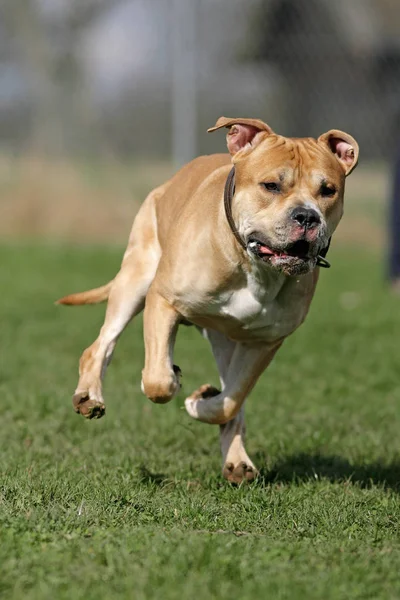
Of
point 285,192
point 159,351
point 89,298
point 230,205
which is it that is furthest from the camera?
point 89,298

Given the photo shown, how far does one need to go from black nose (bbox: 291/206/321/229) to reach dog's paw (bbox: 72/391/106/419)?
139cm

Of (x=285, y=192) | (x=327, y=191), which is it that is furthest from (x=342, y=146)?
(x=285, y=192)

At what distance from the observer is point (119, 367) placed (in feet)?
26.2

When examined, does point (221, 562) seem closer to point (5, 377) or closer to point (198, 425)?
point (198, 425)

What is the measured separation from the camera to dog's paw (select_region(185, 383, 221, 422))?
4949 mm

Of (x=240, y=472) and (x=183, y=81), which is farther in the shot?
(x=183, y=81)

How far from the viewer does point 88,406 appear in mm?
4797

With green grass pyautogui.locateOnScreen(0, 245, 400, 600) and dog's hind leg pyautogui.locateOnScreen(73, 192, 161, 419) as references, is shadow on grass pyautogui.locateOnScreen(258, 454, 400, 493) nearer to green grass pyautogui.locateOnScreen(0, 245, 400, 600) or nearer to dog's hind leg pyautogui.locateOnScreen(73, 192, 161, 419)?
green grass pyautogui.locateOnScreen(0, 245, 400, 600)

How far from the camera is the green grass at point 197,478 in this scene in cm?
328

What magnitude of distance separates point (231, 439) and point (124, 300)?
868 millimetres

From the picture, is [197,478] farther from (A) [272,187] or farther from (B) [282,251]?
(A) [272,187]

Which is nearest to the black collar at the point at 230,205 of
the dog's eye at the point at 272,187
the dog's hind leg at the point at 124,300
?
the dog's eye at the point at 272,187

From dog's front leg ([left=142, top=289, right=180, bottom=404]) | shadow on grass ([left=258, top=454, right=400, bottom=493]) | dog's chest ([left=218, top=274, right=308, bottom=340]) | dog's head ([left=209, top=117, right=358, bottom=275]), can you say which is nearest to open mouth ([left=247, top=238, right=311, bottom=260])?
dog's head ([left=209, top=117, right=358, bottom=275])

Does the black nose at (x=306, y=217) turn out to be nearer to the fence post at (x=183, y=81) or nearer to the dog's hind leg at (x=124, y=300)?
the dog's hind leg at (x=124, y=300)
